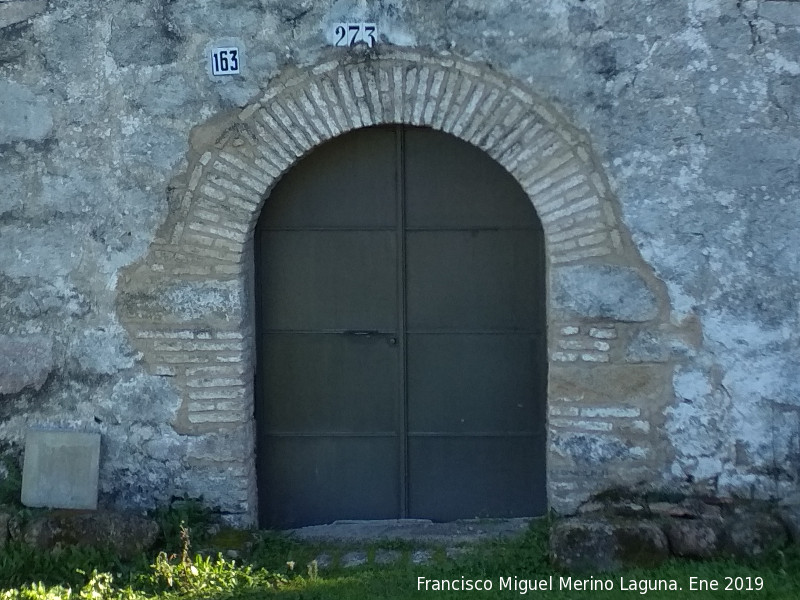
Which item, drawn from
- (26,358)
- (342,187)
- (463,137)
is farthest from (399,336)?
(26,358)

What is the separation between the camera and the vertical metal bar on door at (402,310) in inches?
183

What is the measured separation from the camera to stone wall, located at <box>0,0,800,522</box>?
419cm

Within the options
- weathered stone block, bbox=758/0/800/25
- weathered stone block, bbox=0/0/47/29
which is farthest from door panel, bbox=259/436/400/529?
weathered stone block, bbox=758/0/800/25

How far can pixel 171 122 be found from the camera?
435 centimetres

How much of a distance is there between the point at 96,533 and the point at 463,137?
2.41 meters

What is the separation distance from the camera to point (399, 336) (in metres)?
4.74

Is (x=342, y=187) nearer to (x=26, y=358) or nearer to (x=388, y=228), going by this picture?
(x=388, y=228)

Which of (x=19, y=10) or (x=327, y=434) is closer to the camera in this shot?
(x=19, y=10)

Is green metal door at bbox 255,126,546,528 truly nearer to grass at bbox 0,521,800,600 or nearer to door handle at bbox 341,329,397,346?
door handle at bbox 341,329,397,346

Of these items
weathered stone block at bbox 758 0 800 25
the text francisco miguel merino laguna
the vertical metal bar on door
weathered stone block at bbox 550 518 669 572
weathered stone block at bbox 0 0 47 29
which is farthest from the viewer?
the vertical metal bar on door

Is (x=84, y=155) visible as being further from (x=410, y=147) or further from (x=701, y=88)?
(x=701, y=88)

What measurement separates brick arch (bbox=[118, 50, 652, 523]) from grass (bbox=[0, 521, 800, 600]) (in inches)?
19.7

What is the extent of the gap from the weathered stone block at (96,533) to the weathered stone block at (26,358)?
2.29 feet

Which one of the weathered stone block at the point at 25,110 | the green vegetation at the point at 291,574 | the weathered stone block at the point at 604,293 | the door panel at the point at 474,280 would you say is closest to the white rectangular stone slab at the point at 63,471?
the green vegetation at the point at 291,574
